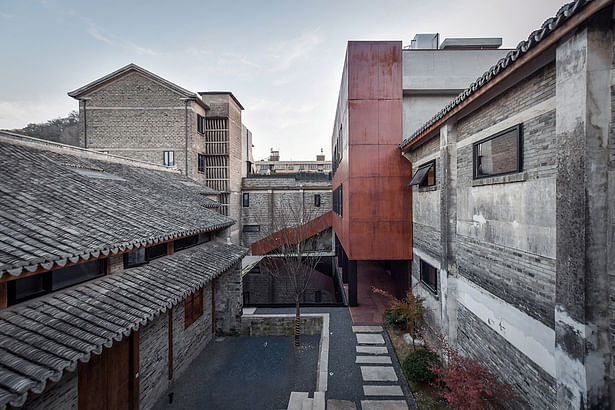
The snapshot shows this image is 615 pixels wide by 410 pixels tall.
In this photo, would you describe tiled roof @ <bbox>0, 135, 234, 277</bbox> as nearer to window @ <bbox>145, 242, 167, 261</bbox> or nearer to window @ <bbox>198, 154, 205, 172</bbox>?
window @ <bbox>145, 242, 167, 261</bbox>

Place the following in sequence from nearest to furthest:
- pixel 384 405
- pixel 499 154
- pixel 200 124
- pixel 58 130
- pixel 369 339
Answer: pixel 499 154 < pixel 384 405 < pixel 369 339 < pixel 200 124 < pixel 58 130

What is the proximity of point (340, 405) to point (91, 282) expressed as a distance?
654 cm

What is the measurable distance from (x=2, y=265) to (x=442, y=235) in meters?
9.15

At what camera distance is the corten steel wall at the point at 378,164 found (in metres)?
11.2

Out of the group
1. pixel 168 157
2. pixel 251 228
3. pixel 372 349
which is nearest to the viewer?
pixel 372 349

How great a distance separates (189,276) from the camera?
7.42 m

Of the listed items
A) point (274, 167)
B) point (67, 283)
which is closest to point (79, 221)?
point (67, 283)

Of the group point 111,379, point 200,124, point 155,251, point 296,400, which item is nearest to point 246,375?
point 296,400

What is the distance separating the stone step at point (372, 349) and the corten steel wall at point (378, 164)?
3351mm

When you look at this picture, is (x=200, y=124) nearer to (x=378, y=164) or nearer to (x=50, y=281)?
(x=378, y=164)

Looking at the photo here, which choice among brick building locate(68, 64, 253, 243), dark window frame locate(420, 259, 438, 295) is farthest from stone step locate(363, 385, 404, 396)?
brick building locate(68, 64, 253, 243)

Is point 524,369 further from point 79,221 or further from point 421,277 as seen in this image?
point 79,221

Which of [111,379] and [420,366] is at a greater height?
[111,379]

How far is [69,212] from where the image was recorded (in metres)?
5.54
